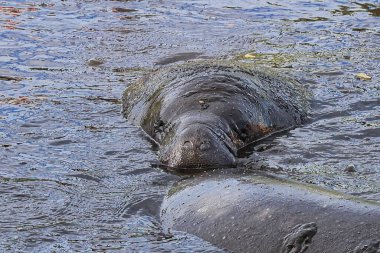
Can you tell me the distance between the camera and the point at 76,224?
6.36 meters

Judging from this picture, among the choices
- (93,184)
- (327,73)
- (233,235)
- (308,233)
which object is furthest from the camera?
(327,73)

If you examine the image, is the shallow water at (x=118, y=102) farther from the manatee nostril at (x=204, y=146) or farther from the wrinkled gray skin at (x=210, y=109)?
the manatee nostril at (x=204, y=146)

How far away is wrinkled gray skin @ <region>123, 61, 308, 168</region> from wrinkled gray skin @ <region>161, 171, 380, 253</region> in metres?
1.11

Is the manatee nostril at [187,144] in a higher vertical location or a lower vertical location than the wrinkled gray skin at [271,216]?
lower

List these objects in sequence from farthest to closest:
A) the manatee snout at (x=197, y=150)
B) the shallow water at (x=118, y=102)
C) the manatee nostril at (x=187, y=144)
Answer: the manatee nostril at (x=187, y=144) < the manatee snout at (x=197, y=150) < the shallow water at (x=118, y=102)

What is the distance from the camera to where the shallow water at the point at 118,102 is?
6.52 metres

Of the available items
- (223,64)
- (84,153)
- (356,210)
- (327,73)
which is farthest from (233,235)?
(327,73)

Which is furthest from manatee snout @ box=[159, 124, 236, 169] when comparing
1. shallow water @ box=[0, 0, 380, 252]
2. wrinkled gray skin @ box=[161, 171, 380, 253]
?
wrinkled gray skin @ box=[161, 171, 380, 253]

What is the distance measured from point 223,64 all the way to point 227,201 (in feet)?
12.9

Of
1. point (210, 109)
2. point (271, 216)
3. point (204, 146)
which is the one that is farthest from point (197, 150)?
point (271, 216)

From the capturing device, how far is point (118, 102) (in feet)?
33.1

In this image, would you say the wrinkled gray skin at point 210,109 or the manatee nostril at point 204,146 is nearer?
the manatee nostril at point 204,146

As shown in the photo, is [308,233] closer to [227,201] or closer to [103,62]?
[227,201]

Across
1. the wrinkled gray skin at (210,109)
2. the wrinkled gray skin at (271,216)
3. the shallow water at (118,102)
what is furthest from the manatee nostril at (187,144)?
the wrinkled gray skin at (271,216)
